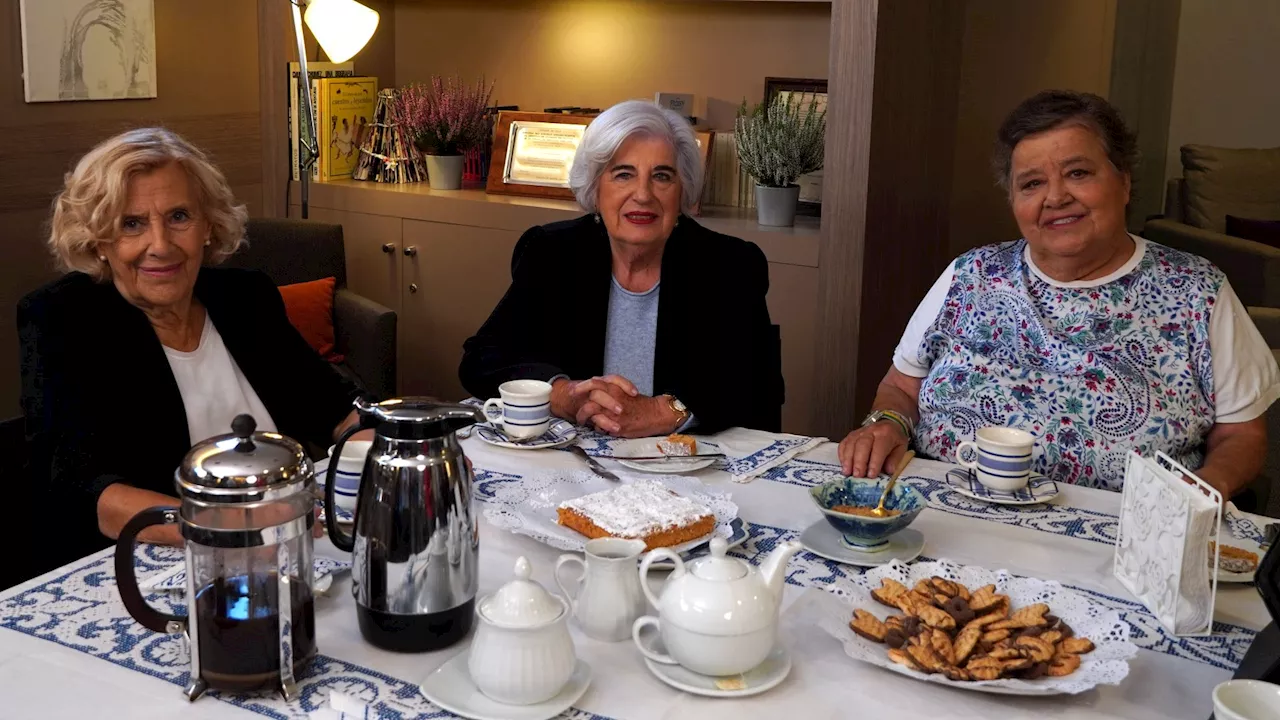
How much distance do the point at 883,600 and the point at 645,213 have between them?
3.81ft

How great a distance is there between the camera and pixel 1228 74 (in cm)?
591

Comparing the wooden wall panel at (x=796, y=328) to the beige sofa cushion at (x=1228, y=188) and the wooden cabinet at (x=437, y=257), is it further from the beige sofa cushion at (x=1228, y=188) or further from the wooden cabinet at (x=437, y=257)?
the beige sofa cushion at (x=1228, y=188)

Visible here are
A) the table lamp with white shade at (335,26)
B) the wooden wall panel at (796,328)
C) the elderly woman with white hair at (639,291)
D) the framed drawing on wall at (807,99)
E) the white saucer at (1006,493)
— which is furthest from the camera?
the table lamp with white shade at (335,26)

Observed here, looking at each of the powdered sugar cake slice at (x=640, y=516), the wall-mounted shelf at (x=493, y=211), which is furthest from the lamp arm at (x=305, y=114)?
the powdered sugar cake slice at (x=640, y=516)

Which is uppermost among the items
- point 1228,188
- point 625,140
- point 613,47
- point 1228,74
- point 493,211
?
point 1228,74

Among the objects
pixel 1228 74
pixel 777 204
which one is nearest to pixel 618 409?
pixel 777 204

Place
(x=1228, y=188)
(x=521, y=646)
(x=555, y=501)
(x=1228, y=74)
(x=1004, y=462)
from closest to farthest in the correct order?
1. (x=521, y=646)
2. (x=555, y=501)
3. (x=1004, y=462)
4. (x=1228, y=188)
5. (x=1228, y=74)

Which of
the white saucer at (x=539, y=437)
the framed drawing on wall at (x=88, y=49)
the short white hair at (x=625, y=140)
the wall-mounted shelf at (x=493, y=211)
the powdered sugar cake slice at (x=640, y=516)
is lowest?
the white saucer at (x=539, y=437)

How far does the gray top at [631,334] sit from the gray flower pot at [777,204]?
98 centimetres

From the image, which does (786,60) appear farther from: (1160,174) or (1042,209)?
(1160,174)

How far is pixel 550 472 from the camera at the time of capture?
73.4 inches

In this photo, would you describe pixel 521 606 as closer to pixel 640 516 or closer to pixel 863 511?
pixel 640 516

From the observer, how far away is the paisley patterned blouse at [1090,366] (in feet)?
6.65

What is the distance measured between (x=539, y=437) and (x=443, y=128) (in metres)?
2.10
